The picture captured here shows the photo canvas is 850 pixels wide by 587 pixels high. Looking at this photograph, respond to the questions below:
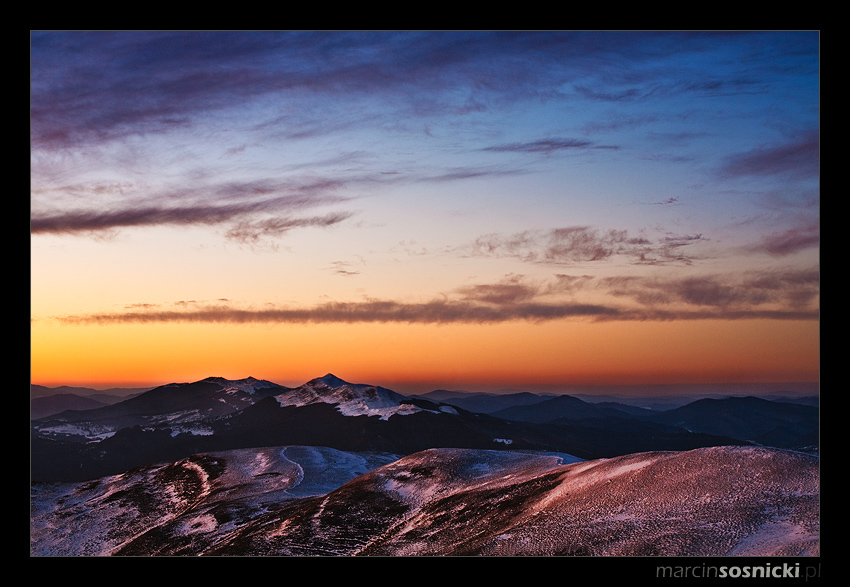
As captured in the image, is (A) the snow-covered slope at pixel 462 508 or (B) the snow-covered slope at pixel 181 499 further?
(B) the snow-covered slope at pixel 181 499

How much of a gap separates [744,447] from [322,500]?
41012mm

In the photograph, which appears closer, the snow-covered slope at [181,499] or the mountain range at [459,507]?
the mountain range at [459,507]

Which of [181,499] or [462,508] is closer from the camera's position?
[462,508]

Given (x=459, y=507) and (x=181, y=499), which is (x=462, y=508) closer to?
(x=459, y=507)

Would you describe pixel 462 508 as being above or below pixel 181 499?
above

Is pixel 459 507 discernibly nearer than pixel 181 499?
Yes

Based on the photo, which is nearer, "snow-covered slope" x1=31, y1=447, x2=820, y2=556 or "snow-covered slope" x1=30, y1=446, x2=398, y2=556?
"snow-covered slope" x1=31, y1=447, x2=820, y2=556

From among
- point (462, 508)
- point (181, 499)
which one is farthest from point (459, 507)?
point (181, 499)

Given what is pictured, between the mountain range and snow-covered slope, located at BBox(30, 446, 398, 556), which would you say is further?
snow-covered slope, located at BBox(30, 446, 398, 556)
